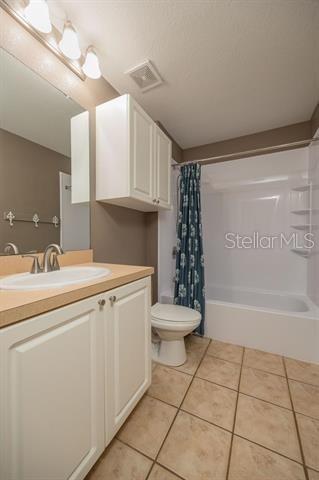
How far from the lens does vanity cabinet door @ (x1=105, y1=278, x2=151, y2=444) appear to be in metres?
0.83

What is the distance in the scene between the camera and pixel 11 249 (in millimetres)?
956

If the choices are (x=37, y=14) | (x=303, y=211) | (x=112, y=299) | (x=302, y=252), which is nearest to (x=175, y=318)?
(x=112, y=299)

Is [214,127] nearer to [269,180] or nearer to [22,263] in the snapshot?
[269,180]

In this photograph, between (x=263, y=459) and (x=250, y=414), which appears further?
(x=250, y=414)

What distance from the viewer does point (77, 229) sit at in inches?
51.4

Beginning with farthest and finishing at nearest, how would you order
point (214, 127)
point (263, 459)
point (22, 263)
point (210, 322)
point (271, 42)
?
point (214, 127), point (210, 322), point (271, 42), point (22, 263), point (263, 459)

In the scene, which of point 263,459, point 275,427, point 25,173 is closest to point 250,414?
point 275,427

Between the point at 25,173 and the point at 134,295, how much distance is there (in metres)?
0.86

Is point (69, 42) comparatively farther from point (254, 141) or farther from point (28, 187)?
point (254, 141)

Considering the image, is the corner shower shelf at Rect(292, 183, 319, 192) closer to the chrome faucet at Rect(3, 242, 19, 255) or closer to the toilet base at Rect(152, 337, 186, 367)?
the toilet base at Rect(152, 337, 186, 367)

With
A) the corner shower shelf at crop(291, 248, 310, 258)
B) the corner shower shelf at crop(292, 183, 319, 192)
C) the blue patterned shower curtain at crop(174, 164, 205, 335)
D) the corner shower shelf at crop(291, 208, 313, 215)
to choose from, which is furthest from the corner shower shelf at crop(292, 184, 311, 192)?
the blue patterned shower curtain at crop(174, 164, 205, 335)

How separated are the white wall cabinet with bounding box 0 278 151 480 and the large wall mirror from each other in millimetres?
590

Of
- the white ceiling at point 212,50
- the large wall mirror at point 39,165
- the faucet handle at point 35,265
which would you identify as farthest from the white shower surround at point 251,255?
the faucet handle at point 35,265

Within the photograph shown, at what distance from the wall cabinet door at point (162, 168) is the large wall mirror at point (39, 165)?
57cm
